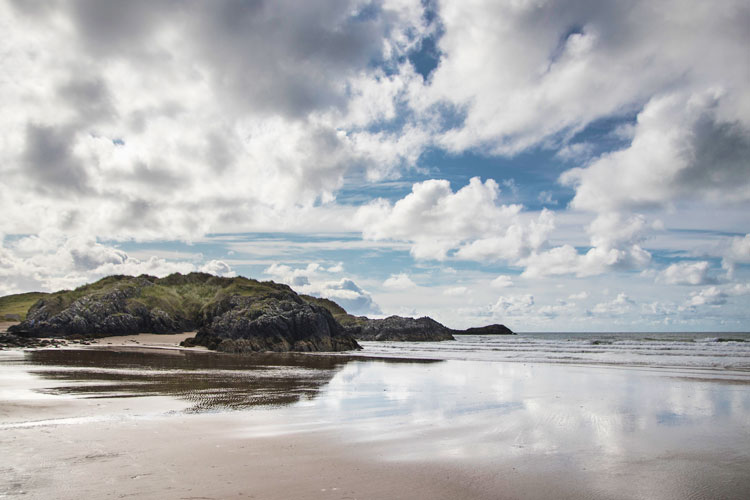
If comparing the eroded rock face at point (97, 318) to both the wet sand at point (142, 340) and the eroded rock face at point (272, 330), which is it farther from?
the eroded rock face at point (272, 330)

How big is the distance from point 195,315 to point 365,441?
268 feet

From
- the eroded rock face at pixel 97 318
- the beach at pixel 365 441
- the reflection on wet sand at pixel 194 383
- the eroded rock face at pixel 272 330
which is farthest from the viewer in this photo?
the eroded rock face at pixel 97 318

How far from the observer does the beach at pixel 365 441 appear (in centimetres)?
704

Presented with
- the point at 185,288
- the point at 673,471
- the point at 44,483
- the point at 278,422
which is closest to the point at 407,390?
the point at 278,422

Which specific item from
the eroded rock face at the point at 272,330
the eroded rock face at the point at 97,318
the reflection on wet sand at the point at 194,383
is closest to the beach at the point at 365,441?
the reflection on wet sand at the point at 194,383

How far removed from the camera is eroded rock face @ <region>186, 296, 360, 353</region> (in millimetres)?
48250

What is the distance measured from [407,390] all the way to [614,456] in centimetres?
1055

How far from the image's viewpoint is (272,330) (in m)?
50.0

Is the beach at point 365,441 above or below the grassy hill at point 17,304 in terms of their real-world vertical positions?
below

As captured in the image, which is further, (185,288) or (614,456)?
(185,288)

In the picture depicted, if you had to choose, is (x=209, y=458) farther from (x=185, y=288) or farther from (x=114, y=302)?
(x=185, y=288)

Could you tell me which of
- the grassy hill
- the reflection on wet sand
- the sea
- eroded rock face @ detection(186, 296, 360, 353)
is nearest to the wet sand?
eroded rock face @ detection(186, 296, 360, 353)

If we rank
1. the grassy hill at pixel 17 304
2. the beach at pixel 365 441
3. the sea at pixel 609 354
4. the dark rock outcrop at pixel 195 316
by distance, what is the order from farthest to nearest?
the grassy hill at pixel 17 304, the dark rock outcrop at pixel 195 316, the sea at pixel 609 354, the beach at pixel 365 441

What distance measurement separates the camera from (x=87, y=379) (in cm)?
1961
